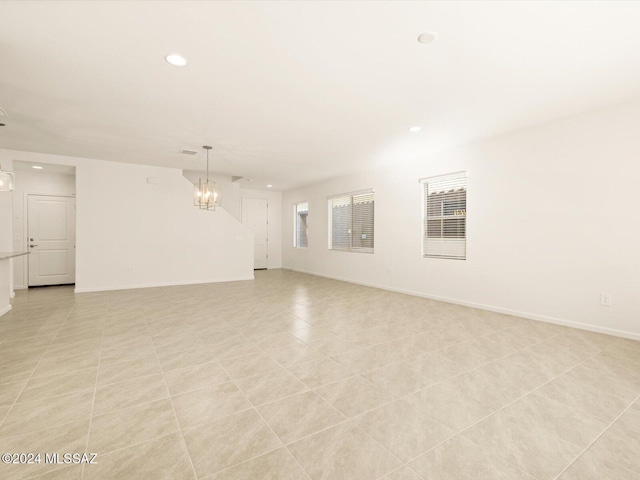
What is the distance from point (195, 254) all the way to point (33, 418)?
18.5 ft

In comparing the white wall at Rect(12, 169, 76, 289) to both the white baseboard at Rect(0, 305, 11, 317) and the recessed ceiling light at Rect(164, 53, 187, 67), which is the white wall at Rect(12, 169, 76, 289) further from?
the recessed ceiling light at Rect(164, 53, 187, 67)

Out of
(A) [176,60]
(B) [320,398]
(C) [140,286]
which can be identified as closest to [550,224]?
(B) [320,398]

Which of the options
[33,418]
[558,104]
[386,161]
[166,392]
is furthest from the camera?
[386,161]

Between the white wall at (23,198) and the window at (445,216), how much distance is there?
8287 mm

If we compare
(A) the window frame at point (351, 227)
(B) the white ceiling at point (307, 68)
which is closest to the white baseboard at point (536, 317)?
(A) the window frame at point (351, 227)

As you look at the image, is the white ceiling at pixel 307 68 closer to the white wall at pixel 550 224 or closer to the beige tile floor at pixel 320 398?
the white wall at pixel 550 224

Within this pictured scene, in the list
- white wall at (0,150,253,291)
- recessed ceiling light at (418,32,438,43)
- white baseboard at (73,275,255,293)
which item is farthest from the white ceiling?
white baseboard at (73,275,255,293)

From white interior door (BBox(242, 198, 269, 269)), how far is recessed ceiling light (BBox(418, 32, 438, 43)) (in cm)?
801

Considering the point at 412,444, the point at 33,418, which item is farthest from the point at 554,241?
the point at 33,418

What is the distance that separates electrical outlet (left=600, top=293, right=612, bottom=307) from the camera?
139 inches

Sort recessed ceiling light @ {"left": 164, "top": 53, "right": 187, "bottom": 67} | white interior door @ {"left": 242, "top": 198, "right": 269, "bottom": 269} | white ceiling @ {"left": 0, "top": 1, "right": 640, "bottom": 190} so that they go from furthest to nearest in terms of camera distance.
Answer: white interior door @ {"left": 242, "top": 198, "right": 269, "bottom": 269} < recessed ceiling light @ {"left": 164, "top": 53, "right": 187, "bottom": 67} < white ceiling @ {"left": 0, "top": 1, "right": 640, "bottom": 190}

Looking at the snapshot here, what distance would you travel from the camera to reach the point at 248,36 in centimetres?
236

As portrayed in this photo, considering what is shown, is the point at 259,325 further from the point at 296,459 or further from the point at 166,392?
the point at 296,459

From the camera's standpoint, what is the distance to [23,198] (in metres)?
6.65
